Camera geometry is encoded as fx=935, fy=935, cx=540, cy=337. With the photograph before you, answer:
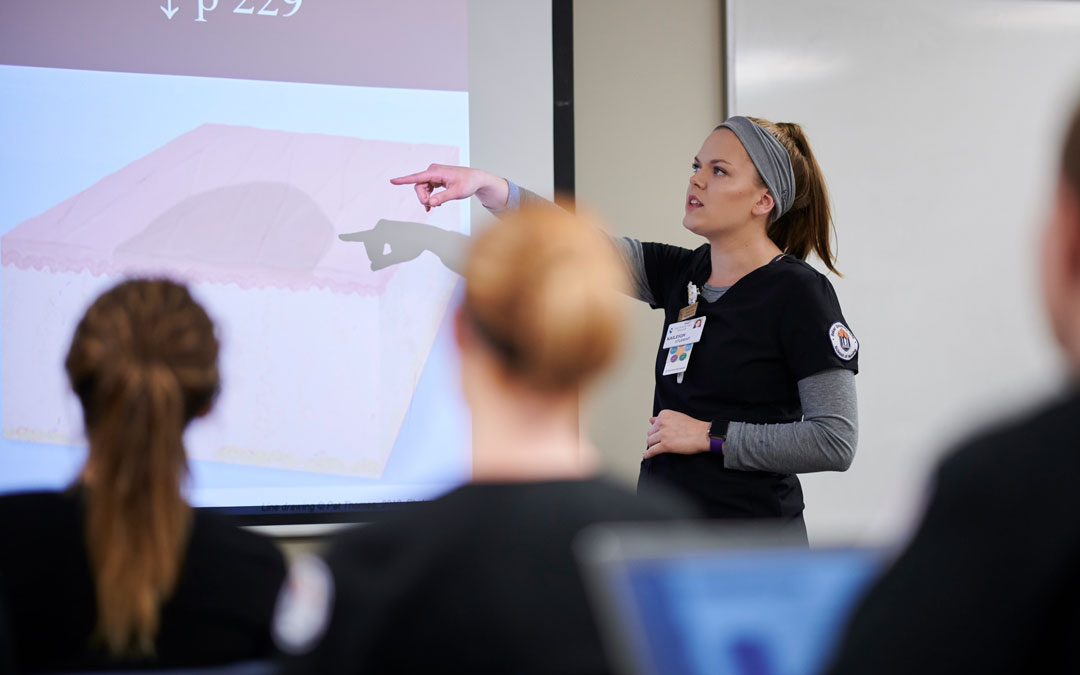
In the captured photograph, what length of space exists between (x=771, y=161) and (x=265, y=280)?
1373 millimetres

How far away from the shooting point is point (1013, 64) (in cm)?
318

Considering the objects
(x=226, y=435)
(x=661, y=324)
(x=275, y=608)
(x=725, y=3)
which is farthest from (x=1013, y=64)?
(x=275, y=608)

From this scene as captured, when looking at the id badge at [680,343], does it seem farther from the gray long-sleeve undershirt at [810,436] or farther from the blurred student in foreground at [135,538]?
the blurred student in foreground at [135,538]

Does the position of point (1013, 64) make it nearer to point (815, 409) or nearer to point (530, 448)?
point (815, 409)

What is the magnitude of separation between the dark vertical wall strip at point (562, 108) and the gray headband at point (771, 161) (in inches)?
23.1

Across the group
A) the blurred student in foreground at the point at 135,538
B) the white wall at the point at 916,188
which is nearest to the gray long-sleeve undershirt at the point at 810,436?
the white wall at the point at 916,188


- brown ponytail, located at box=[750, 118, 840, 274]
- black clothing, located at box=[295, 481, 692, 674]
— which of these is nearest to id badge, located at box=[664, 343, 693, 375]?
brown ponytail, located at box=[750, 118, 840, 274]

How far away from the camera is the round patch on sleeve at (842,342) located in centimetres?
205

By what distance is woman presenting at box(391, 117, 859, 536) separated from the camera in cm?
206

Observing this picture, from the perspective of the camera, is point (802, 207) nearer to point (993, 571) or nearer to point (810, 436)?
point (810, 436)

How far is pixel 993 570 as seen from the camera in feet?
1.93

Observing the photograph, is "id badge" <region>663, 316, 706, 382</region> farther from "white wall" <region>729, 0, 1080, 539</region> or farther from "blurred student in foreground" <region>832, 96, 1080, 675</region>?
"blurred student in foreground" <region>832, 96, 1080, 675</region>

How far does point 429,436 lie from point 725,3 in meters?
1.62

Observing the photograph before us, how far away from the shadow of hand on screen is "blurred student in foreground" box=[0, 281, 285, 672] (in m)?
1.47
